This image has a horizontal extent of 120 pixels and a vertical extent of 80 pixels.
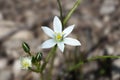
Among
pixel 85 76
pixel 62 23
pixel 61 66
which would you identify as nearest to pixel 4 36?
pixel 61 66

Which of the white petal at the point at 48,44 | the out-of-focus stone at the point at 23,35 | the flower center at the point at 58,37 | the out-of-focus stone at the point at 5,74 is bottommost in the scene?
the out-of-focus stone at the point at 5,74

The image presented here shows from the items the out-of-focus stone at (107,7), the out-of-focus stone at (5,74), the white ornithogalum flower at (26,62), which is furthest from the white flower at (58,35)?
the out-of-focus stone at (107,7)

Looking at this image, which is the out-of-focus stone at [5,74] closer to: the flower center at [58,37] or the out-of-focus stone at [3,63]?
the out-of-focus stone at [3,63]

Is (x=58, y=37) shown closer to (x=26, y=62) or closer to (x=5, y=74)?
(x=26, y=62)

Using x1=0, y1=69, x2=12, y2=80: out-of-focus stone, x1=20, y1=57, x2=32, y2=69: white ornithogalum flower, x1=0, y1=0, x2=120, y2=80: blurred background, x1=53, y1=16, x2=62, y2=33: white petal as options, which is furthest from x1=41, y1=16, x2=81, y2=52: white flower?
x1=0, y1=69, x2=12, y2=80: out-of-focus stone

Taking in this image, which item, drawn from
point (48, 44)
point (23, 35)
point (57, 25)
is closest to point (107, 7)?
point (23, 35)

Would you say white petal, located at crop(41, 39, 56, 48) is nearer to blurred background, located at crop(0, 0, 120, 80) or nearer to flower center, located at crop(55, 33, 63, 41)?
flower center, located at crop(55, 33, 63, 41)

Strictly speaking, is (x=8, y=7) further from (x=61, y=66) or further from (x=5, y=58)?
(x=61, y=66)

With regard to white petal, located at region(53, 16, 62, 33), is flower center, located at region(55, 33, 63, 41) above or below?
below

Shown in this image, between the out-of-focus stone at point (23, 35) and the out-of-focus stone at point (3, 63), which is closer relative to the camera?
the out-of-focus stone at point (3, 63)
